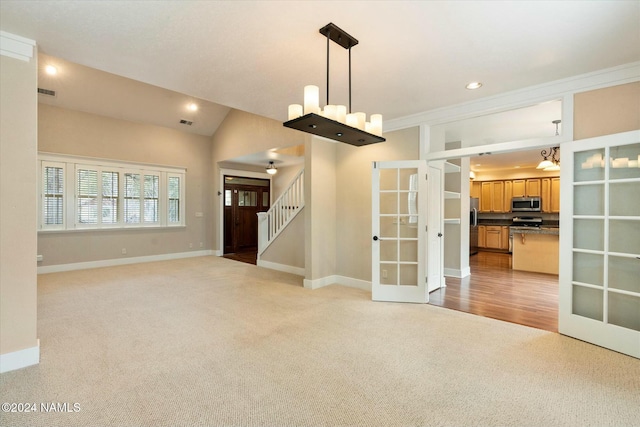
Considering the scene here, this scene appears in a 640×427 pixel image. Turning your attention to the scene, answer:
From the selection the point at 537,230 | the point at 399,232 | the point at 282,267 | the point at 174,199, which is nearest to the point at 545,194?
the point at 537,230

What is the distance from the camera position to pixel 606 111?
9.69 feet

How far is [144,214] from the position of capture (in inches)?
291

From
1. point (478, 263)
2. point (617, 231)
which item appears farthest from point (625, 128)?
point (478, 263)

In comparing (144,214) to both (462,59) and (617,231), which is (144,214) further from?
(617,231)

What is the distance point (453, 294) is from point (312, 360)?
3.00 m

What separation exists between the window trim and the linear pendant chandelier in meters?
6.32

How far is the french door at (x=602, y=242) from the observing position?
2764 mm

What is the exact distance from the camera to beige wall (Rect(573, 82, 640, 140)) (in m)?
2.82

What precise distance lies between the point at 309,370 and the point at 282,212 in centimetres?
458

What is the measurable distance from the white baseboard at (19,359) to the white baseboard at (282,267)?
410cm

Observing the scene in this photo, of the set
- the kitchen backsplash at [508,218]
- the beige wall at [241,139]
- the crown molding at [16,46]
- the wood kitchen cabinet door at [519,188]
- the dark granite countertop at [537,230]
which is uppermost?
the beige wall at [241,139]

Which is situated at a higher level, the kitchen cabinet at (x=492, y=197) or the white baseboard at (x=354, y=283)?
the kitchen cabinet at (x=492, y=197)

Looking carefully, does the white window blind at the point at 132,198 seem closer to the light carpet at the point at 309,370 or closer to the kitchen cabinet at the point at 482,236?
the light carpet at the point at 309,370

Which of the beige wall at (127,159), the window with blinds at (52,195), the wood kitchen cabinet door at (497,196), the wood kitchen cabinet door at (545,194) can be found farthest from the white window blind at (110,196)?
the wood kitchen cabinet door at (545,194)
